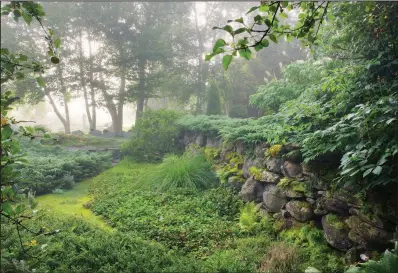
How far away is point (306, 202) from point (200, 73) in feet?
39.6

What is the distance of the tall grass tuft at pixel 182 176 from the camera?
17.5 ft

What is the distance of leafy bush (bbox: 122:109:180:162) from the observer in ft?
30.1

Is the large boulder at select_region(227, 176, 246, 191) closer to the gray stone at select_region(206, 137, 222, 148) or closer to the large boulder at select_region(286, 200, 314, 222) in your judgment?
the large boulder at select_region(286, 200, 314, 222)

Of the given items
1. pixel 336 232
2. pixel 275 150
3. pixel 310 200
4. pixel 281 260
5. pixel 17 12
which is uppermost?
pixel 17 12

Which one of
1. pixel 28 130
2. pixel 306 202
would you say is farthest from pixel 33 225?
pixel 306 202

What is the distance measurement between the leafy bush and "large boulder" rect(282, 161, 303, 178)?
583 cm

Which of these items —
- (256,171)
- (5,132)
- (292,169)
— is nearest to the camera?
(5,132)

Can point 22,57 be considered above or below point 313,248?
above

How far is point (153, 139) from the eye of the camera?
367 inches

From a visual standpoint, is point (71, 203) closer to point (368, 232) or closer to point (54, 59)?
point (54, 59)

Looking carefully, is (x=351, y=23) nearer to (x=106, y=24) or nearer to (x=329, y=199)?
(x=329, y=199)

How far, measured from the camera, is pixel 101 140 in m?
11.9

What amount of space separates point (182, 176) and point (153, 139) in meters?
4.07

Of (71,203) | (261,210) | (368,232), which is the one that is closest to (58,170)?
(71,203)
